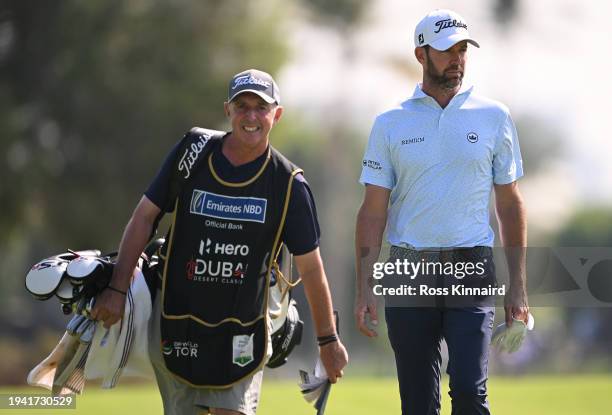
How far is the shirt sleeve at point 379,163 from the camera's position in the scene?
7020 mm

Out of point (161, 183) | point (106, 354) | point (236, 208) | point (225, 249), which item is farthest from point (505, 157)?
point (106, 354)

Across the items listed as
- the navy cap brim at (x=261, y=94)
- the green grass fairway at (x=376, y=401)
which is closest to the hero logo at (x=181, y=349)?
the navy cap brim at (x=261, y=94)

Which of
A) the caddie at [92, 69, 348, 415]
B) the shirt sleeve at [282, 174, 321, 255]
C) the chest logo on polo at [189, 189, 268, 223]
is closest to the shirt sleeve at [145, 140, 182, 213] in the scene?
the caddie at [92, 69, 348, 415]

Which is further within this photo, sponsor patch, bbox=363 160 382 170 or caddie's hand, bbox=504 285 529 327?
sponsor patch, bbox=363 160 382 170

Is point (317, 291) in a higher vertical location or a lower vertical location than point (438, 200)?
lower

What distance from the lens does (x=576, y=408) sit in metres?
13.1

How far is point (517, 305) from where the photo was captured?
690 cm

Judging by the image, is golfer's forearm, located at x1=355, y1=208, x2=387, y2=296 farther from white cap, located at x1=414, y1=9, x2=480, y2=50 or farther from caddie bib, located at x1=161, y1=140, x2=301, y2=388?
white cap, located at x1=414, y1=9, x2=480, y2=50

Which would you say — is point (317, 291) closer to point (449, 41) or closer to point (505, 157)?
point (505, 157)

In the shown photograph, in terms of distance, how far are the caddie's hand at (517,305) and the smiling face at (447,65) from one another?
1272 millimetres

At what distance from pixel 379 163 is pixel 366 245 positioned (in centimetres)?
50

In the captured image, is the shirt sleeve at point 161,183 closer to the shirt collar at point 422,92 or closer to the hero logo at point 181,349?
the hero logo at point 181,349

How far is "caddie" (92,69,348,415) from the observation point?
252 inches

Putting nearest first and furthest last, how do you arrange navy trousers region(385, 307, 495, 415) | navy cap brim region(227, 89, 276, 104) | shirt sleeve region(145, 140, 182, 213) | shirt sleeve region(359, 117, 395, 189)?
navy cap brim region(227, 89, 276, 104) < shirt sleeve region(145, 140, 182, 213) < navy trousers region(385, 307, 495, 415) < shirt sleeve region(359, 117, 395, 189)
